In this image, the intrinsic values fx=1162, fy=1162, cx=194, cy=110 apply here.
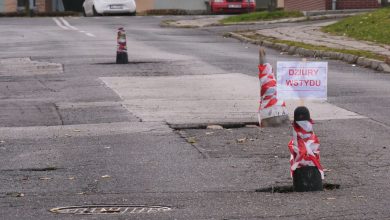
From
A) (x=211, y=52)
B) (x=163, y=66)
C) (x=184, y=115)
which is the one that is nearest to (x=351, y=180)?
(x=184, y=115)

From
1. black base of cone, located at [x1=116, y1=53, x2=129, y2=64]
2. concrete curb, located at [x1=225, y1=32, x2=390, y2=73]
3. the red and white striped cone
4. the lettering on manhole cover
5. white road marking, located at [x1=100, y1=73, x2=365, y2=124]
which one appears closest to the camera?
the lettering on manhole cover

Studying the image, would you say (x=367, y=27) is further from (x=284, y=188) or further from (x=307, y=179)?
(x=307, y=179)

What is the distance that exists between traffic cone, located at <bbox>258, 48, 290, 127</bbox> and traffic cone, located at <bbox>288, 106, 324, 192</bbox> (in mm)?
4365

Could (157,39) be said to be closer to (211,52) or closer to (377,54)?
(211,52)

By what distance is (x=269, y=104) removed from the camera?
14477 mm

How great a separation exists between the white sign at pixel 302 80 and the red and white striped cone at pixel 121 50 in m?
13.7

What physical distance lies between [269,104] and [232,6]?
38403 mm

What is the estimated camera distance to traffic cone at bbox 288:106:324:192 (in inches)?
388

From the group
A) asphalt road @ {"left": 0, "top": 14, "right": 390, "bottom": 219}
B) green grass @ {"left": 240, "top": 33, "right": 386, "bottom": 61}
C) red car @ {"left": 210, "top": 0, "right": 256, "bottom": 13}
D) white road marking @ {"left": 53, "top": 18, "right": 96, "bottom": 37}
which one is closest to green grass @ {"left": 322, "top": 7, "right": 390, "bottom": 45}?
green grass @ {"left": 240, "top": 33, "right": 386, "bottom": 61}

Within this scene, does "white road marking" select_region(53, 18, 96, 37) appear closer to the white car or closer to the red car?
the white car

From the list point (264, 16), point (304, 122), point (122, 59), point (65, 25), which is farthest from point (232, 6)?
point (304, 122)

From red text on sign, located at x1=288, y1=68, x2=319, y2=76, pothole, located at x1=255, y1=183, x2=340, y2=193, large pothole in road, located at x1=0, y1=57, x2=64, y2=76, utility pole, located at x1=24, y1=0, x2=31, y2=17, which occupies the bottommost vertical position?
utility pole, located at x1=24, y1=0, x2=31, y2=17

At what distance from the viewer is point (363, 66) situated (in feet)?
76.8

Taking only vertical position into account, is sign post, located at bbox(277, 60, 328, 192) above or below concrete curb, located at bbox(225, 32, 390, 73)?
above
